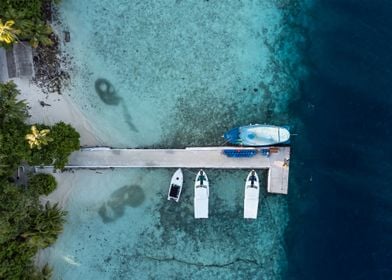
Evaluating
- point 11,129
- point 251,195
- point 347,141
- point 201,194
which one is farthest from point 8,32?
point 347,141

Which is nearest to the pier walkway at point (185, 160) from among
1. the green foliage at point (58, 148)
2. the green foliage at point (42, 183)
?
the green foliage at point (42, 183)

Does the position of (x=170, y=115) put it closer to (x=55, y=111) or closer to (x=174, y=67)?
(x=174, y=67)

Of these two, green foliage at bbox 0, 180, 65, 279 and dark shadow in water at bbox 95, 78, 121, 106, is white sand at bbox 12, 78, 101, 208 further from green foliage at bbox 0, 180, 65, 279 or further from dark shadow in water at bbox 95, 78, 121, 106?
green foliage at bbox 0, 180, 65, 279

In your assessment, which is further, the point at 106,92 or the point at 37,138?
the point at 106,92

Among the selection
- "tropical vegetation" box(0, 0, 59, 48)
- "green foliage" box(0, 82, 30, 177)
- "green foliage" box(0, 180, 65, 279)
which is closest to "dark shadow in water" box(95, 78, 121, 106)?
"tropical vegetation" box(0, 0, 59, 48)

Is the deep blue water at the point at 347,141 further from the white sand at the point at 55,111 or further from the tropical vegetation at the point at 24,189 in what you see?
the tropical vegetation at the point at 24,189
